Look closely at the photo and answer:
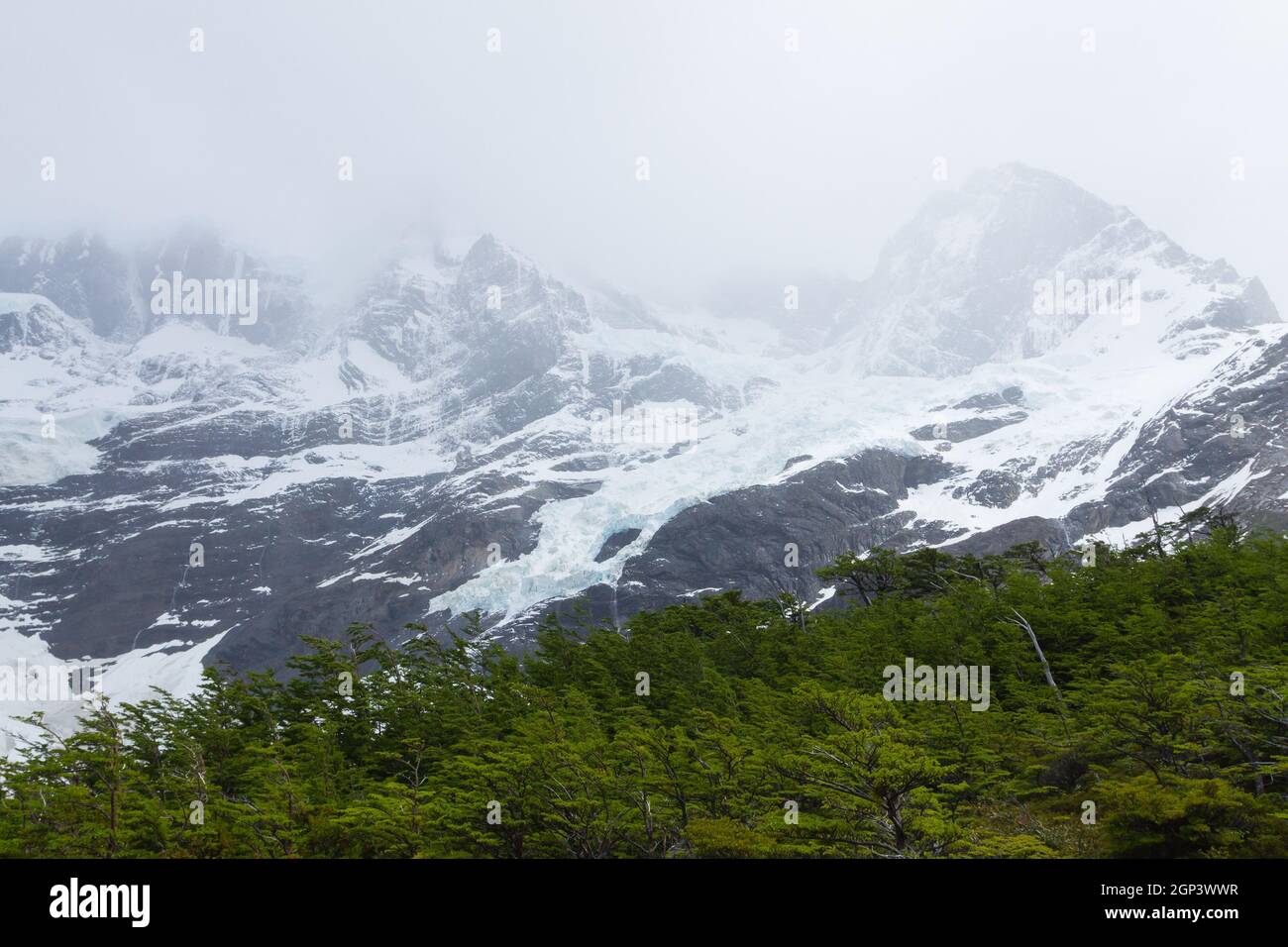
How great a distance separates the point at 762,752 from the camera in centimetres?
1767

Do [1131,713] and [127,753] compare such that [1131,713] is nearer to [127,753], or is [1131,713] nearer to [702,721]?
[702,721]

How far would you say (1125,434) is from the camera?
19212cm

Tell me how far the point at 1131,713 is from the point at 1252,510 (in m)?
149

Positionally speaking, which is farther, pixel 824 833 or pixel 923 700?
pixel 923 700

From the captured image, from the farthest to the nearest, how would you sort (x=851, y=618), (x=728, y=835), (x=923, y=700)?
(x=851, y=618) < (x=923, y=700) < (x=728, y=835)

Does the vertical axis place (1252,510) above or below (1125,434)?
below

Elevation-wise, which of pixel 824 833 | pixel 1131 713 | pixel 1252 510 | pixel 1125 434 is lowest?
pixel 824 833

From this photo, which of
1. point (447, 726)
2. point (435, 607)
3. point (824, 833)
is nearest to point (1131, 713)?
point (824, 833)

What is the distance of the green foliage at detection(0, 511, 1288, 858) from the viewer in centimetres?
1497

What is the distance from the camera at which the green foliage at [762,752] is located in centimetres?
1497
